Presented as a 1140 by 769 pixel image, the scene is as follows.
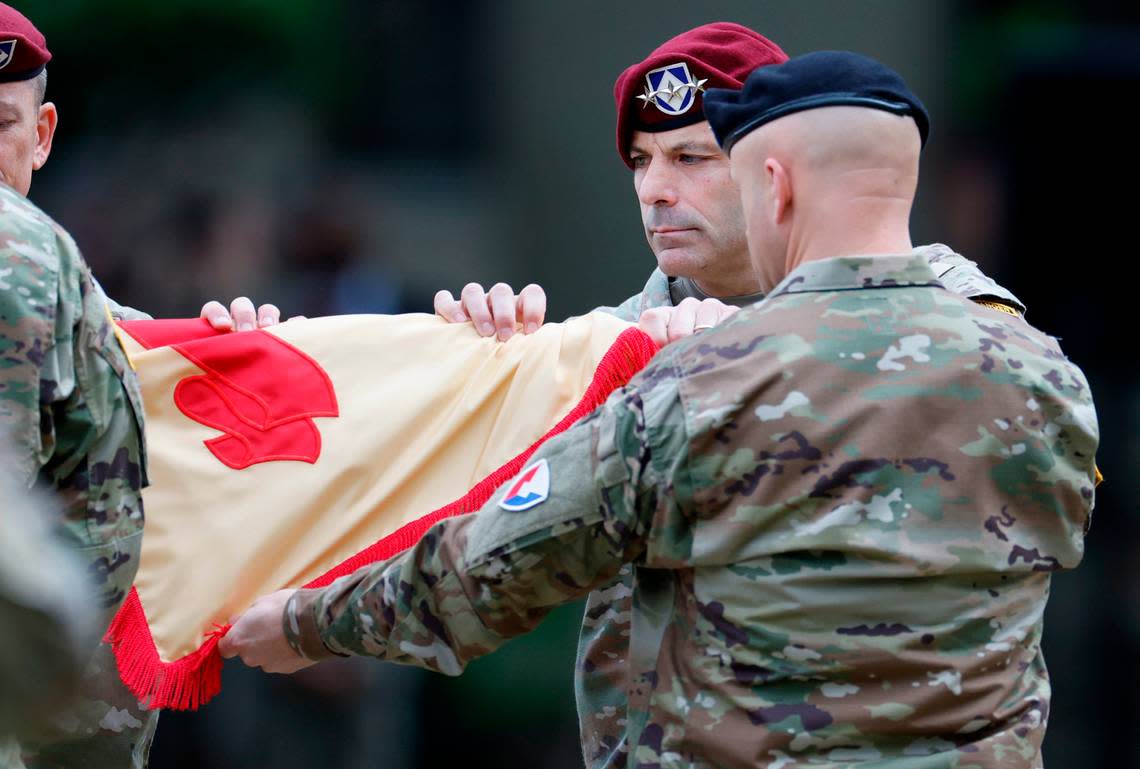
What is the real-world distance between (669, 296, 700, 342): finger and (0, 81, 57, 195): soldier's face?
1.14m

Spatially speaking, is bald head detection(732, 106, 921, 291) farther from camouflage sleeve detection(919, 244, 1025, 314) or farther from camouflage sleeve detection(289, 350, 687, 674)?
camouflage sleeve detection(919, 244, 1025, 314)

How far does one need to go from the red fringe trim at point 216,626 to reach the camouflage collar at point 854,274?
585 mm

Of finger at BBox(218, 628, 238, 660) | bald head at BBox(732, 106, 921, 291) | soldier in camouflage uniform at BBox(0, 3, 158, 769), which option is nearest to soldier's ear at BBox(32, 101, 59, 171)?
soldier in camouflage uniform at BBox(0, 3, 158, 769)

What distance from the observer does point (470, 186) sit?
14.6 feet

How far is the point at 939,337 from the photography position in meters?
2.01

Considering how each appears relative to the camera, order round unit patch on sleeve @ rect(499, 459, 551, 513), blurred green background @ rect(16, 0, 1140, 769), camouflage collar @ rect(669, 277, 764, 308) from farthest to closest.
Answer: blurred green background @ rect(16, 0, 1140, 769) < camouflage collar @ rect(669, 277, 764, 308) < round unit patch on sleeve @ rect(499, 459, 551, 513)

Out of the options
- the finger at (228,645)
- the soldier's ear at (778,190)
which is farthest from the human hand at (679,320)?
the finger at (228,645)

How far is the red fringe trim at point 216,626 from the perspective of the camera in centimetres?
252

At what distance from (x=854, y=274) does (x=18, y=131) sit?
60.2 inches

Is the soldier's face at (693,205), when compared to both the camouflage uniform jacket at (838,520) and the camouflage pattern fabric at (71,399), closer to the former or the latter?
the camouflage uniform jacket at (838,520)

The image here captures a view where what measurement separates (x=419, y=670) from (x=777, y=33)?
83.3 inches

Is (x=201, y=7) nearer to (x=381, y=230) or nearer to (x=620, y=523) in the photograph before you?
(x=381, y=230)

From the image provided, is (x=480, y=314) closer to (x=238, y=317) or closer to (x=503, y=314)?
(x=503, y=314)

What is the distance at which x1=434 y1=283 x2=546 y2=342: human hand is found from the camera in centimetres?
280
